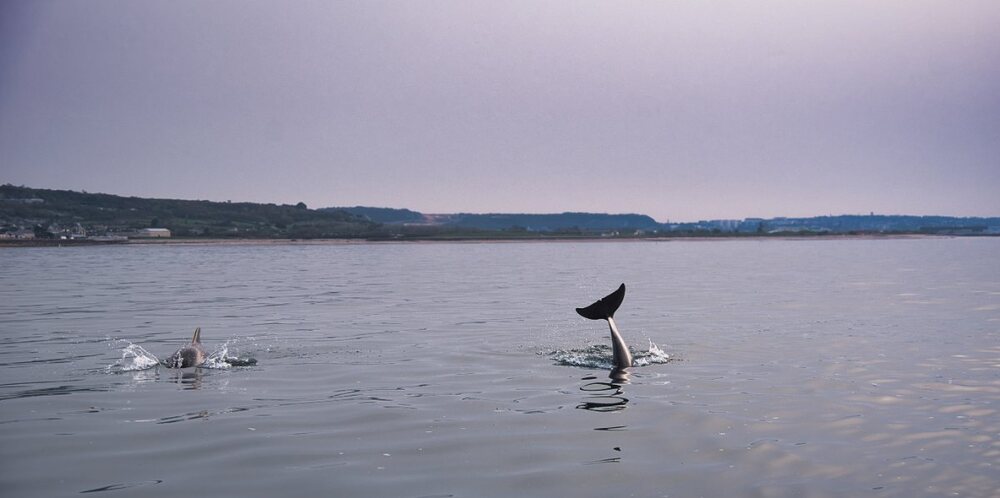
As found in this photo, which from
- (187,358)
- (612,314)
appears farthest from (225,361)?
(612,314)

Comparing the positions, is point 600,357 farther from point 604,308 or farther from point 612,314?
point 604,308

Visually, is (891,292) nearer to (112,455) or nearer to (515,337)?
(515,337)

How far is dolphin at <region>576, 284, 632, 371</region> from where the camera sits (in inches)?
785

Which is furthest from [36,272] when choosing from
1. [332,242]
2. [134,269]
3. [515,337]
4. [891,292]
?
[332,242]

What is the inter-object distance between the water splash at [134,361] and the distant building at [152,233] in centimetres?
14922

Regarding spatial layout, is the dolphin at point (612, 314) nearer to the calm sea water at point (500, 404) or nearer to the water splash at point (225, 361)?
the calm sea water at point (500, 404)

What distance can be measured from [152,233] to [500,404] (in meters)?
165

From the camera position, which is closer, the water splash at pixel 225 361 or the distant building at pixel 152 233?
the water splash at pixel 225 361

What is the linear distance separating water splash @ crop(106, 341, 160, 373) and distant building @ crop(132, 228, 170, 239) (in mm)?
149220

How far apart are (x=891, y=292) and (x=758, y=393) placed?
29.9 meters

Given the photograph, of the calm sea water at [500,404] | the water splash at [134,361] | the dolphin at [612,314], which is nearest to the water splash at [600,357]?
the calm sea water at [500,404]

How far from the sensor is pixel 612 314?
2019cm

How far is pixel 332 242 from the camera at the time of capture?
577 feet

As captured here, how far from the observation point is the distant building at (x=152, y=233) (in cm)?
16300
